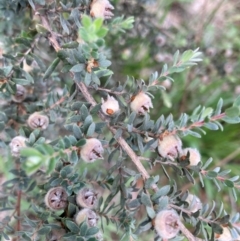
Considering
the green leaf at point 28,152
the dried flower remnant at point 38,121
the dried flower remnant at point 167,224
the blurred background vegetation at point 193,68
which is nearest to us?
the green leaf at point 28,152

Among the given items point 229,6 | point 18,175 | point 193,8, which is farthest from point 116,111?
point 193,8

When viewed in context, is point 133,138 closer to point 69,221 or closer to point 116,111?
point 116,111

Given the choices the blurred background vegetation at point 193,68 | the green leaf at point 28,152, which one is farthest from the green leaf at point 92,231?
the blurred background vegetation at point 193,68

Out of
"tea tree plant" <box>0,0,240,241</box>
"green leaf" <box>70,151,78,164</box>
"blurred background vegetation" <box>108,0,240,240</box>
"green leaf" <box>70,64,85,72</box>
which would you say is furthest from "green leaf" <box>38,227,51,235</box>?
"blurred background vegetation" <box>108,0,240,240</box>

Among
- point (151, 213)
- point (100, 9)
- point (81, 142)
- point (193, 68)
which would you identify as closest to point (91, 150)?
point (81, 142)

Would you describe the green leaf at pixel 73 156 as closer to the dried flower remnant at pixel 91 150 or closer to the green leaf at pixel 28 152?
the dried flower remnant at pixel 91 150

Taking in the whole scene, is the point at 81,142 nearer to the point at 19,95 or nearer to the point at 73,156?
the point at 73,156

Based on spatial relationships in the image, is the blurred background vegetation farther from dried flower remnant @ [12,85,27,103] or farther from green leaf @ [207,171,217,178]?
green leaf @ [207,171,217,178]
